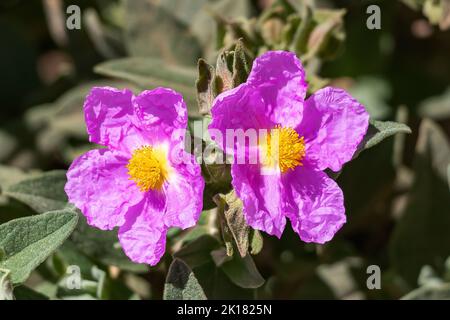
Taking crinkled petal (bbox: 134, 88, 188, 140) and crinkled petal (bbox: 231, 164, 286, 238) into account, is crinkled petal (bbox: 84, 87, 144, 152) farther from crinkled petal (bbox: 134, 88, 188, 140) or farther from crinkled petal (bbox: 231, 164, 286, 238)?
crinkled petal (bbox: 231, 164, 286, 238)

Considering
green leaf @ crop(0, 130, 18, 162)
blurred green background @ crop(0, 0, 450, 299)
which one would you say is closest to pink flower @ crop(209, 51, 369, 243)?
blurred green background @ crop(0, 0, 450, 299)

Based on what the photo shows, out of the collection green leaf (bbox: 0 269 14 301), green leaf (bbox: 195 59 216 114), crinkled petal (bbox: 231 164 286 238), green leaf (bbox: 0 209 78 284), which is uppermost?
green leaf (bbox: 195 59 216 114)

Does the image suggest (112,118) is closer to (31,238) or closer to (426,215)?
(31,238)

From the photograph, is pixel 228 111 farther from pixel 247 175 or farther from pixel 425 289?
pixel 425 289

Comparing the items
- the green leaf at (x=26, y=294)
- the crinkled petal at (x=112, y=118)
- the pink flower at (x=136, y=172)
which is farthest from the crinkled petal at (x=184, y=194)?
the green leaf at (x=26, y=294)

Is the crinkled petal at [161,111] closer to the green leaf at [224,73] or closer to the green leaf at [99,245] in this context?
the green leaf at [224,73]
